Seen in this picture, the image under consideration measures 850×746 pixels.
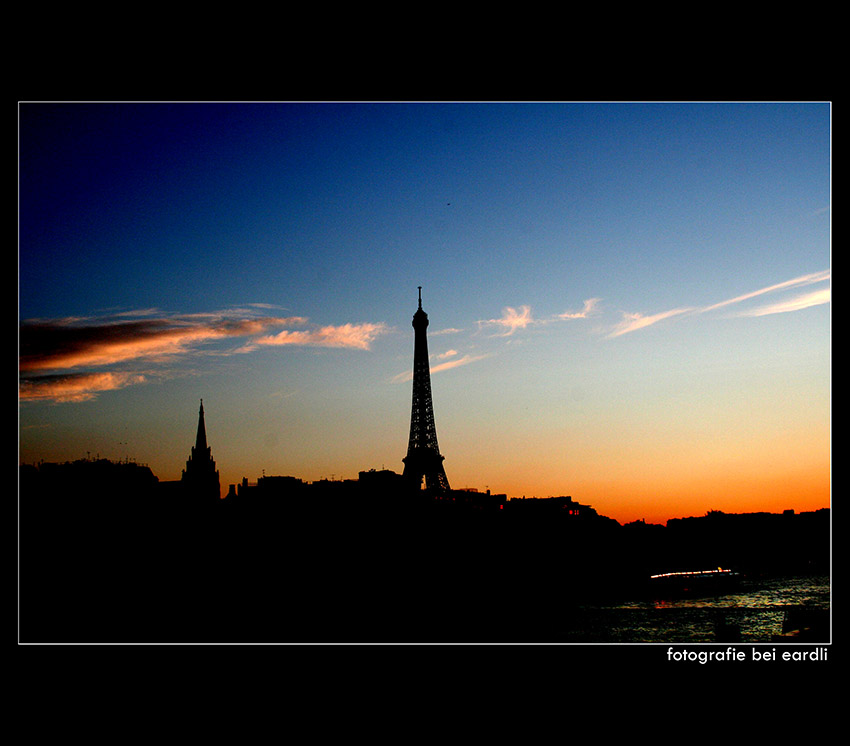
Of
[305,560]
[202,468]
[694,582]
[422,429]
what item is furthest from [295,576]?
[694,582]

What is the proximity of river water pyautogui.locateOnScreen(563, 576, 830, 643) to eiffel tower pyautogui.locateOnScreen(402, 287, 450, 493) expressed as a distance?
7.48 meters

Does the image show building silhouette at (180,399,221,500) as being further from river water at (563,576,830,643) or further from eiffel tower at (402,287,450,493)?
river water at (563,576,830,643)

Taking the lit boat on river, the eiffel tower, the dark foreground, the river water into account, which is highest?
the eiffel tower

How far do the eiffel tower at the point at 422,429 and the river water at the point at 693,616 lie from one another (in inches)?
295

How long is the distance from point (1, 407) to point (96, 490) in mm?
16314

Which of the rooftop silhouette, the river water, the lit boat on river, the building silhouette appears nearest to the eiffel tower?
the rooftop silhouette

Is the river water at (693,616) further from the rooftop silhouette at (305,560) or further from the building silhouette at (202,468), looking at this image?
the building silhouette at (202,468)

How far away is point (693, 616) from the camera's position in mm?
23125

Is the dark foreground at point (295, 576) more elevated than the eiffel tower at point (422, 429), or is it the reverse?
the eiffel tower at point (422, 429)

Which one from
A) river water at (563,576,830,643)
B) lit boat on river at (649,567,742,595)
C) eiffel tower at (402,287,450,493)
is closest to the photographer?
river water at (563,576,830,643)

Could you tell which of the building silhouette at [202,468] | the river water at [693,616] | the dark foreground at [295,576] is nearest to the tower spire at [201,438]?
the building silhouette at [202,468]

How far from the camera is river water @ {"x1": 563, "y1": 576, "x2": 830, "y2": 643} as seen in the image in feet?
60.2

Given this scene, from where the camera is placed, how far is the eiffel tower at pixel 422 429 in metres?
27.9
